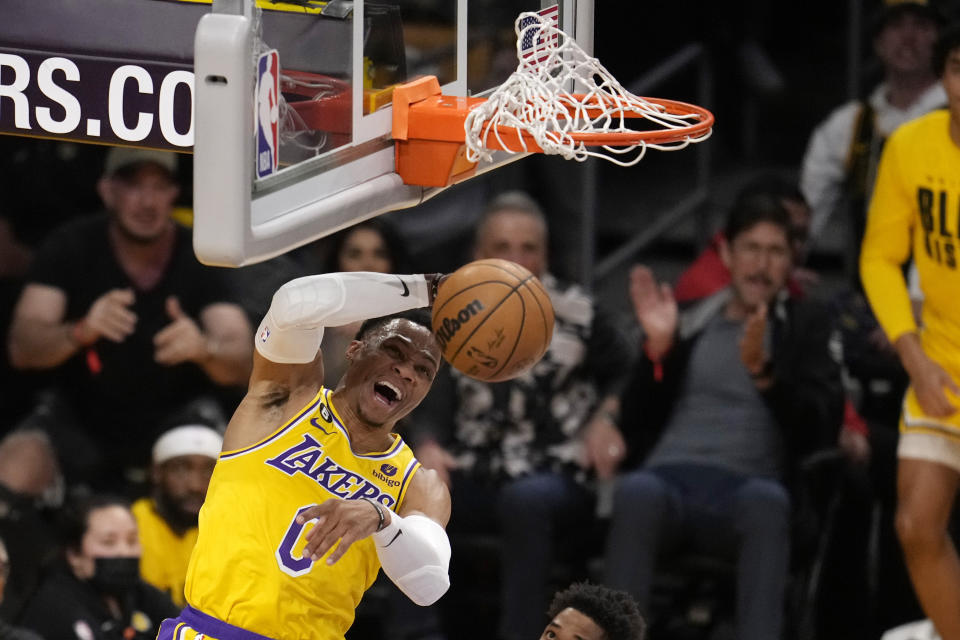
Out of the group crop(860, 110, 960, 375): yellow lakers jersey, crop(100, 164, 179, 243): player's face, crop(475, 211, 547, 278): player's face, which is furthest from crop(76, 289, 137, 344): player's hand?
crop(860, 110, 960, 375): yellow lakers jersey

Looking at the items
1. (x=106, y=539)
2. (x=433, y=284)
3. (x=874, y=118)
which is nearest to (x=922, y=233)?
(x=874, y=118)

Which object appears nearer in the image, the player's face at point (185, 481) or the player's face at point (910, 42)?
the player's face at point (185, 481)

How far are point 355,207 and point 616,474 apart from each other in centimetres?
280

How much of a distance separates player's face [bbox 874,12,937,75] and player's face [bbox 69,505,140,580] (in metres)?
3.84

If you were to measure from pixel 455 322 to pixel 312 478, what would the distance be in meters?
0.60

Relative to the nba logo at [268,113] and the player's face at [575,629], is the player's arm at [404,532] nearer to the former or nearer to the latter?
the player's face at [575,629]

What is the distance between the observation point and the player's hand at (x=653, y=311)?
6371mm

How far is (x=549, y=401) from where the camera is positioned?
21.8ft

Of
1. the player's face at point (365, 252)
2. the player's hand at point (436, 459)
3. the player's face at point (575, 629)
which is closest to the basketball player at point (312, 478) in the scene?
the player's face at point (575, 629)

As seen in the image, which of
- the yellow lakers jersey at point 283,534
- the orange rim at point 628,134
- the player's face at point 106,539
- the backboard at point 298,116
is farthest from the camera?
the player's face at point 106,539

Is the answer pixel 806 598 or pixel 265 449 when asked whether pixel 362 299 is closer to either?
pixel 265 449

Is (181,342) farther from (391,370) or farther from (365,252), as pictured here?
(391,370)

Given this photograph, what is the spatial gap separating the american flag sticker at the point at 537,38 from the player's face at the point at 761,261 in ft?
6.16

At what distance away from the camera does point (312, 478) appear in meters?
4.50
